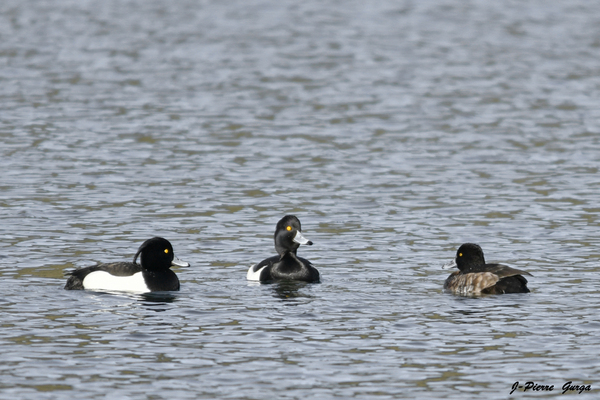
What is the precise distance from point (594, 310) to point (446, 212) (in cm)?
687

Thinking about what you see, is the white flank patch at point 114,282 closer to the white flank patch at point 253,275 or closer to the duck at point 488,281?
the white flank patch at point 253,275

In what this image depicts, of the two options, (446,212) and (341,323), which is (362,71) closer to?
(446,212)

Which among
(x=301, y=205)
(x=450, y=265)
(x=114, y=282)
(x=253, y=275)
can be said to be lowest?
(x=450, y=265)

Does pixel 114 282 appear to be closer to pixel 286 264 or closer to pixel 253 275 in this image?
pixel 253 275

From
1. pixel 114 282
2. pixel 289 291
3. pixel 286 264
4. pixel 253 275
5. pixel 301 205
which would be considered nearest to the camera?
pixel 114 282

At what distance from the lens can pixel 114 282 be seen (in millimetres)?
14609

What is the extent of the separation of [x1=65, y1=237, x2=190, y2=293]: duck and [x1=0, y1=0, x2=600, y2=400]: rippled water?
0.26m

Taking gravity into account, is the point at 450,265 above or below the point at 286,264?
below

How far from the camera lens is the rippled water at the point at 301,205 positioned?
1112cm

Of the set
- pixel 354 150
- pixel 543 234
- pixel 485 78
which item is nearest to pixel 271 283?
pixel 543 234

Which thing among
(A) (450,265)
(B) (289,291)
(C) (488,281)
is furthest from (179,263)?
(C) (488,281)

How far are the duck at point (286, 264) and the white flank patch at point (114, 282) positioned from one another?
155 cm

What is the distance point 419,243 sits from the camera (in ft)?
57.8

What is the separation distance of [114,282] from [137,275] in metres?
0.33
